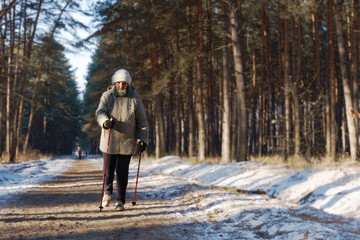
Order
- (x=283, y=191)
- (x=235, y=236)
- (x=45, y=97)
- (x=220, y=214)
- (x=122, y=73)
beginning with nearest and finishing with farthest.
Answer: (x=235, y=236), (x=220, y=214), (x=122, y=73), (x=283, y=191), (x=45, y=97)

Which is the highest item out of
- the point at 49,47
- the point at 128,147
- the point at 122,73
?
the point at 49,47

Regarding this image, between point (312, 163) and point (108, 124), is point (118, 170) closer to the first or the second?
point (108, 124)

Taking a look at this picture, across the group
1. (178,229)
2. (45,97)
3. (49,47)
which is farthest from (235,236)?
(45,97)

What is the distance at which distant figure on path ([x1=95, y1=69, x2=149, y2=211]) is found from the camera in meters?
5.20

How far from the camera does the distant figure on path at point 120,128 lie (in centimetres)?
520

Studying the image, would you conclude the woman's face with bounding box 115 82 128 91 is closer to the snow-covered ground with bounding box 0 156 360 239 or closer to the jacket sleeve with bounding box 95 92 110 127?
the jacket sleeve with bounding box 95 92 110 127

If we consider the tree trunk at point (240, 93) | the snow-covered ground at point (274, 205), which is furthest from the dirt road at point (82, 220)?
the tree trunk at point (240, 93)

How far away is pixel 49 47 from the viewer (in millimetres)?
18906

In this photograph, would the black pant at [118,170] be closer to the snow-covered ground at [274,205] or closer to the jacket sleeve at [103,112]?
the jacket sleeve at [103,112]

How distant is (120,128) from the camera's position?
5.25 m

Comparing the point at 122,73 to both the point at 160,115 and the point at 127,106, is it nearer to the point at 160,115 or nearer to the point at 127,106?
the point at 127,106

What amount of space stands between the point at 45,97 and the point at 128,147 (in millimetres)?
42109

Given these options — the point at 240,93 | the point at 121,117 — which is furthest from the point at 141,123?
the point at 240,93

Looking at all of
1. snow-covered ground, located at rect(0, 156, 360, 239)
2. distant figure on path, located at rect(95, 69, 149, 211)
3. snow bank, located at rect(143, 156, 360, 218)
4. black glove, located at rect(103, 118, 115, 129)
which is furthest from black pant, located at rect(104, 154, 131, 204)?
snow bank, located at rect(143, 156, 360, 218)
